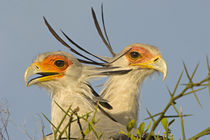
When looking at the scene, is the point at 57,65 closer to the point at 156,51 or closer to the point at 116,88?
the point at 116,88

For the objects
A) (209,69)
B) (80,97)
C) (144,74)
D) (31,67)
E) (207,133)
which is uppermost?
(144,74)

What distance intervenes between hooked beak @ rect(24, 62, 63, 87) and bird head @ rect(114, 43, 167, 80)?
1.54m

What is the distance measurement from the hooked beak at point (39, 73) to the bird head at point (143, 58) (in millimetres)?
A: 1536

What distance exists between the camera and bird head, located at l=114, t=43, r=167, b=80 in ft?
15.6

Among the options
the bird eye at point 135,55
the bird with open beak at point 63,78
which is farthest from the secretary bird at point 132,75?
the bird with open beak at point 63,78

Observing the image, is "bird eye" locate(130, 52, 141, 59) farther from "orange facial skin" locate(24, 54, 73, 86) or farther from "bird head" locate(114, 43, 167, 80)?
"orange facial skin" locate(24, 54, 73, 86)

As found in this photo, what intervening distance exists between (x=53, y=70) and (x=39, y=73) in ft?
0.46

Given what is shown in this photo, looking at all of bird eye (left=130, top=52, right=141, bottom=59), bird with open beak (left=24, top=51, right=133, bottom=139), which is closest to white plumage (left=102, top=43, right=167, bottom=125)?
bird eye (left=130, top=52, right=141, bottom=59)

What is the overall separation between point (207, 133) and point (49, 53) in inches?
99.0

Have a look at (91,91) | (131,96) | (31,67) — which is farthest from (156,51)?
(31,67)

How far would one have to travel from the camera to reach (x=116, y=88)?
15.7 feet

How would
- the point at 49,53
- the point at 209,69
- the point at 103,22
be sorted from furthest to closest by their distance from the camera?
1. the point at 103,22
2. the point at 49,53
3. the point at 209,69

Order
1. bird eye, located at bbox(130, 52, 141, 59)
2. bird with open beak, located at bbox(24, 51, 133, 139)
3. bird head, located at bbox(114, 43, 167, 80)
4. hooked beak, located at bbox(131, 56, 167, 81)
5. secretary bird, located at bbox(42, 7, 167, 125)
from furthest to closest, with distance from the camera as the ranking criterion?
bird eye, located at bbox(130, 52, 141, 59) → bird head, located at bbox(114, 43, 167, 80) → secretary bird, located at bbox(42, 7, 167, 125) → hooked beak, located at bbox(131, 56, 167, 81) → bird with open beak, located at bbox(24, 51, 133, 139)

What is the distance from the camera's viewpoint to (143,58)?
4.88 metres
